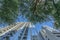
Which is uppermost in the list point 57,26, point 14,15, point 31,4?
point 31,4

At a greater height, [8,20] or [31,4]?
[31,4]

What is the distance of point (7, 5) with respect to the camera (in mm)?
1454

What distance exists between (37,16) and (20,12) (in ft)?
0.53

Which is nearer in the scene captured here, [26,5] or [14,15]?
[14,15]

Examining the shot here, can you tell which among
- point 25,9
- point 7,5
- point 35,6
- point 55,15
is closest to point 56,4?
point 55,15

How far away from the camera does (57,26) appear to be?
5.27 ft

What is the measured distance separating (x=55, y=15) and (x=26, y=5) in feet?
0.95

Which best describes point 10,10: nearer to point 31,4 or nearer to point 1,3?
point 1,3

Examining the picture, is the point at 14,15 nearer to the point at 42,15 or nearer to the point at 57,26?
the point at 42,15

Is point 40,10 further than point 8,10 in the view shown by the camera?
Yes

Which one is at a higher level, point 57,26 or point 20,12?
point 20,12

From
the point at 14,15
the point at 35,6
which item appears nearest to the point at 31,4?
the point at 35,6

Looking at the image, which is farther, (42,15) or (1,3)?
(42,15)

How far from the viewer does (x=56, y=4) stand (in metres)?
1.49
